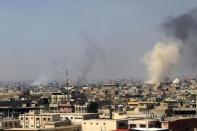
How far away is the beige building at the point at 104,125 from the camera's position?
2827 centimetres

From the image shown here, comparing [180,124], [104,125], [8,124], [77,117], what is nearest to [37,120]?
[8,124]

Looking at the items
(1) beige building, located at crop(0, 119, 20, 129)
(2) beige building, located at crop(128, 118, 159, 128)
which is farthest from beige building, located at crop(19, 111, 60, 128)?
(2) beige building, located at crop(128, 118, 159, 128)

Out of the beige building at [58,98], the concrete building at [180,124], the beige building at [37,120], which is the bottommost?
the concrete building at [180,124]

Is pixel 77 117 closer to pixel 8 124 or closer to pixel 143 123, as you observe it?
pixel 8 124

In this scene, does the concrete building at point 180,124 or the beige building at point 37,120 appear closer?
the concrete building at point 180,124

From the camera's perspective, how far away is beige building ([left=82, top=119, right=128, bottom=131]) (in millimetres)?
28266

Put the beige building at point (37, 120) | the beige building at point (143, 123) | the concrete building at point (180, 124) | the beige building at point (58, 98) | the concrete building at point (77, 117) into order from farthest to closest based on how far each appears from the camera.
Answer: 1. the beige building at point (58, 98)
2. the concrete building at point (77, 117)
3. the beige building at point (37, 120)
4. the beige building at point (143, 123)
5. the concrete building at point (180, 124)

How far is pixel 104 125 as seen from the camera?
93.7 ft

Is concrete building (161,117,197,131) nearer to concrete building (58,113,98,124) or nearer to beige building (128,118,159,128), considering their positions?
beige building (128,118,159,128)

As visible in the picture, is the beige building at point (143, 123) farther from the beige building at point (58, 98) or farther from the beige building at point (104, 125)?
the beige building at point (58, 98)

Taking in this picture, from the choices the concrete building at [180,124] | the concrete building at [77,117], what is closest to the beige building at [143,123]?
the concrete building at [180,124]

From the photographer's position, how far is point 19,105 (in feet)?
172

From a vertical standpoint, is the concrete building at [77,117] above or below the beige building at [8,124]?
above

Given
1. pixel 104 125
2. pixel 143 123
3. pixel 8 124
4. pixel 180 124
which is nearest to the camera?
pixel 104 125
